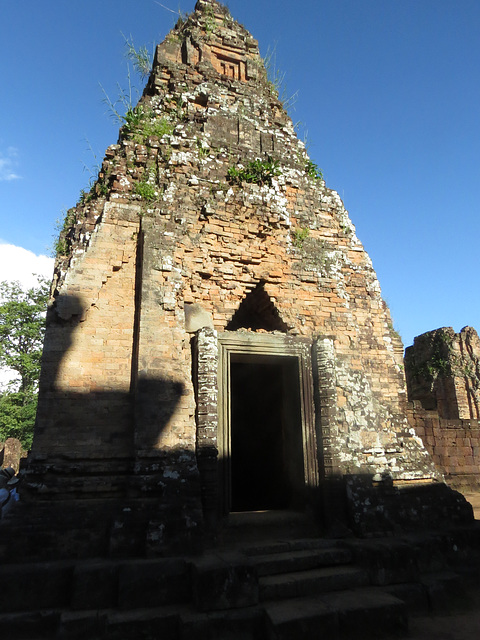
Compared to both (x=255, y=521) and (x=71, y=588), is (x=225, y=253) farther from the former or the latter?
(x=71, y=588)

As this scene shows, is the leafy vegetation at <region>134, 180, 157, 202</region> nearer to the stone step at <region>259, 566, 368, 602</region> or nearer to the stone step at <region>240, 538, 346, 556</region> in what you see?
the stone step at <region>240, 538, 346, 556</region>

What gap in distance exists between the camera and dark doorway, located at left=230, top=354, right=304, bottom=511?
238 inches

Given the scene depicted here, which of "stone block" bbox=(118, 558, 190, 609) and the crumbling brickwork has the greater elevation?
the crumbling brickwork

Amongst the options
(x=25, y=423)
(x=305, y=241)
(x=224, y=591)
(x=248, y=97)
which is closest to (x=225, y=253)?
(x=305, y=241)

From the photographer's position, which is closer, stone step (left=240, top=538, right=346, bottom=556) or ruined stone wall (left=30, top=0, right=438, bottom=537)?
stone step (left=240, top=538, right=346, bottom=556)

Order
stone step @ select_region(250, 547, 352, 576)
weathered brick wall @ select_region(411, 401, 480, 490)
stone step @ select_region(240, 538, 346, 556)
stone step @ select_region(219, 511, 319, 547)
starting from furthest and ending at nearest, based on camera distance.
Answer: weathered brick wall @ select_region(411, 401, 480, 490) < stone step @ select_region(219, 511, 319, 547) < stone step @ select_region(240, 538, 346, 556) < stone step @ select_region(250, 547, 352, 576)

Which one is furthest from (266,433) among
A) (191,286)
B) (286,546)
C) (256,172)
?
A: (256,172)

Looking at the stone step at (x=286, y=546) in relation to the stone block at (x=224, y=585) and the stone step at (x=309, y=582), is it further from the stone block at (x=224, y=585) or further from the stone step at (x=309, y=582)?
the stone block at (x=224, y=585)

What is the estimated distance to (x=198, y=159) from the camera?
670 centimetres

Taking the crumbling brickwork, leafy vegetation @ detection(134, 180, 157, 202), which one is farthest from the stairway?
the crumbling brickwork

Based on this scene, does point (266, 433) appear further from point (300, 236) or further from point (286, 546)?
point (300, 236)

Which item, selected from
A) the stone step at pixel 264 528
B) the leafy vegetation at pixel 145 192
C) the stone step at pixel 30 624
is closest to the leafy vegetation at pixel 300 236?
the leafy vegetation at pixel 145 192

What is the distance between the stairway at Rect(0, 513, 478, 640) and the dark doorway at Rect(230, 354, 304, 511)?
4.82 feet

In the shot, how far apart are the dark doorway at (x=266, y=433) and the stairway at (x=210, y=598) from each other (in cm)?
147
